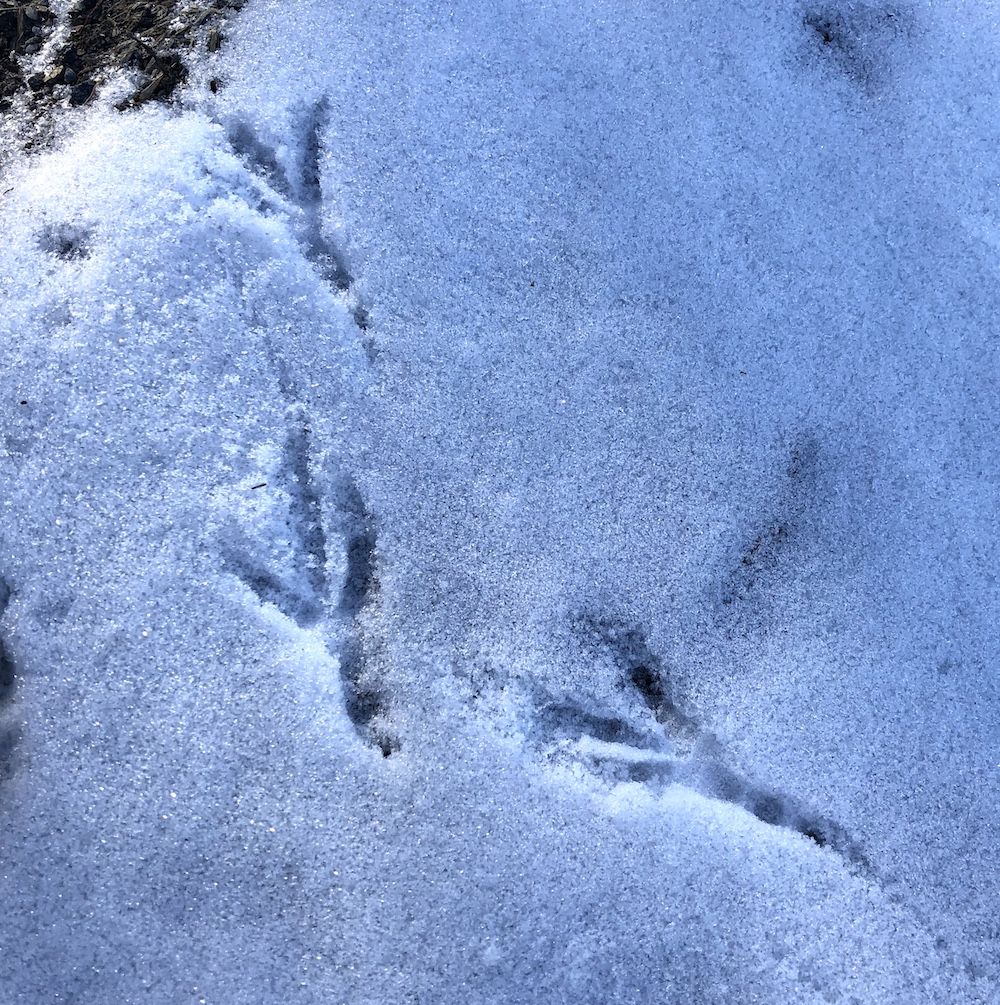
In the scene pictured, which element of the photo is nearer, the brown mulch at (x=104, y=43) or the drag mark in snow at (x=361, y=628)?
the drag mark in snow at (x=361, y=628)

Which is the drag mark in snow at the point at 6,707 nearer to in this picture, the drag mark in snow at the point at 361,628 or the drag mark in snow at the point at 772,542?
the drag mark in snow at the point at 361,628

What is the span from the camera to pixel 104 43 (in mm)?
1539

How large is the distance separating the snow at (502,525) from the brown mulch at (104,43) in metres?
0.06

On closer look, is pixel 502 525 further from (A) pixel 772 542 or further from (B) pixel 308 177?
(B) pixel 308 177

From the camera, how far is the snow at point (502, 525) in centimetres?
136

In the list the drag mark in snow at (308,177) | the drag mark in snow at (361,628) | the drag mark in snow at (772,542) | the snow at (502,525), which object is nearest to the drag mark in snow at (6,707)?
the snow at (502,525)

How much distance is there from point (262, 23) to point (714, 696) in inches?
61.9

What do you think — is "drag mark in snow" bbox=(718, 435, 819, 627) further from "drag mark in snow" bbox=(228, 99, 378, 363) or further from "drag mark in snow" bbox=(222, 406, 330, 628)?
"drag mark in snow" bbox=(228, 99, 378, 363)

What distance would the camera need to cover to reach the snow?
1.36 metres

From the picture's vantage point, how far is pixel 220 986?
4.37ft

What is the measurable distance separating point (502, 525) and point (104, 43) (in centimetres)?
128

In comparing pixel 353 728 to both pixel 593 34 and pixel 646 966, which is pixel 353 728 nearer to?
pixel 646 966

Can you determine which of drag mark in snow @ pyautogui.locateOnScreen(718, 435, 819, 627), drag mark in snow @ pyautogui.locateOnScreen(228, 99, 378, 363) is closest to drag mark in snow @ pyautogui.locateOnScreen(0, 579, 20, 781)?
drag mark in snow @ pyautogui.locateOnScreen(228, 99, 378, 363)

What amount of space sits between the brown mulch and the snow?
0.06 m
